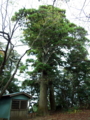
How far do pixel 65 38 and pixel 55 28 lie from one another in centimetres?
141

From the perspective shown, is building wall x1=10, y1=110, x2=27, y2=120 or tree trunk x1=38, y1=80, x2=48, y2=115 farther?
tree trunk x1=38, y1=80, x2=48, y2=115

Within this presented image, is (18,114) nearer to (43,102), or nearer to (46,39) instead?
(43,102)

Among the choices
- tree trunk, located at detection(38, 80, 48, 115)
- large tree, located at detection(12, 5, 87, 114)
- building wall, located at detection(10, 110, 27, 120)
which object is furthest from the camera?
tree trunk, located at detection(38, 80, 48, 115)

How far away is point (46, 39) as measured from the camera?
520 inches

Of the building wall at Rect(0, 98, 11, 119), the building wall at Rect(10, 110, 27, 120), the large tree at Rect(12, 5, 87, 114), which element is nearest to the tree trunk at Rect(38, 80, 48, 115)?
the large tree at Rect(12, 5, 87, 114)

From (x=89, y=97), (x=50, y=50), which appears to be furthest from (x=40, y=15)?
(x=89, y=97)

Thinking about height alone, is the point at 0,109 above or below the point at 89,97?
below

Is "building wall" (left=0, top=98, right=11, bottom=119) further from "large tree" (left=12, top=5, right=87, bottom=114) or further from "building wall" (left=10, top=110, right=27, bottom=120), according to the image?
"large tree" (left=12, top=5, right=87, bottom=114)

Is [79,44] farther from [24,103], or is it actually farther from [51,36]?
[24,103]

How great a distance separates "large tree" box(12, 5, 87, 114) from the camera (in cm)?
1148

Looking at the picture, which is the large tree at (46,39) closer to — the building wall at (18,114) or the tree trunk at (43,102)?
the tree trunk at (43,102)

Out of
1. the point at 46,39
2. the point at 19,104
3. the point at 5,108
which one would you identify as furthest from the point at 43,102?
the point at 46,39

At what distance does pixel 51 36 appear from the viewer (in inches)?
522

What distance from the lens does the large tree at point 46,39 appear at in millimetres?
11475
